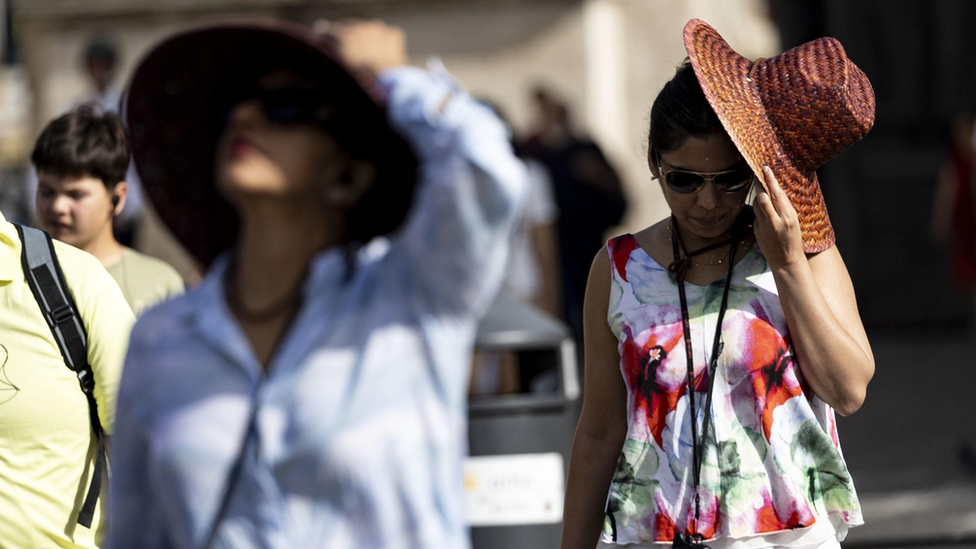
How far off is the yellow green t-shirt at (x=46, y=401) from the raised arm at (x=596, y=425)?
1.02m

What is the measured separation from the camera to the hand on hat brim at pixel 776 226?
8.49 ft

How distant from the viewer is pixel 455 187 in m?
2.01

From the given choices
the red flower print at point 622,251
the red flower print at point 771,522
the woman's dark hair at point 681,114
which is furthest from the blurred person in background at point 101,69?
the red flower print at point 771,522

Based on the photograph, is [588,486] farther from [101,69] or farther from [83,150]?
[101,69]

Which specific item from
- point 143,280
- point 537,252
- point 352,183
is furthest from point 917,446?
point 352,183

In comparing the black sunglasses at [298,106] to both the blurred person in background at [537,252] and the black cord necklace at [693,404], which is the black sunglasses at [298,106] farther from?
the blurred person in background at [537,252]

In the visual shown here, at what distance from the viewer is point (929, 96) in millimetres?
12250

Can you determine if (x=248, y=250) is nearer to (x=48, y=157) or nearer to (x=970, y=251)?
(x=48, y=157)

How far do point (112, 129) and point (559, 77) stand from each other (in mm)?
6269

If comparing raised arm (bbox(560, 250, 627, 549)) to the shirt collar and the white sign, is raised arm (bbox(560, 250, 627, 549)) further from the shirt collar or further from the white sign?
the white sign

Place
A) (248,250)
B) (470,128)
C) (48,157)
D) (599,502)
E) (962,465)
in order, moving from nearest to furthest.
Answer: (470,128), (248,250), (599,502), (48,157), (962,465)

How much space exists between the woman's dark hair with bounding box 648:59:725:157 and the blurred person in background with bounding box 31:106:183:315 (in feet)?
4.86

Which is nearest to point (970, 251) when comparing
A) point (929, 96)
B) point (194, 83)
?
point (929, 96)

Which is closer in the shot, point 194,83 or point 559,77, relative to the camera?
point 194,83
